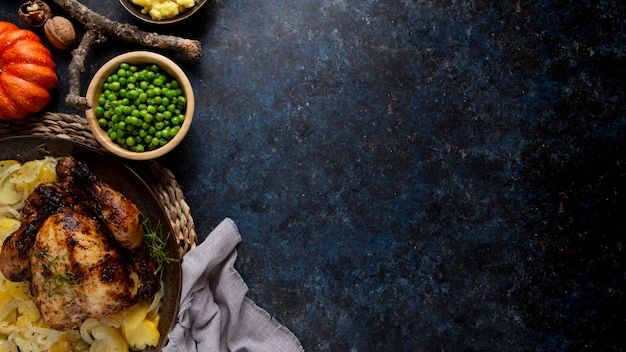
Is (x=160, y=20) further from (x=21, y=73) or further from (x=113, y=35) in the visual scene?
(x=21, y=73)

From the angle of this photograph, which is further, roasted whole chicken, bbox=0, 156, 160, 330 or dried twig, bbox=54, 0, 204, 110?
dried twig, bbox=54, 0, 204, 110

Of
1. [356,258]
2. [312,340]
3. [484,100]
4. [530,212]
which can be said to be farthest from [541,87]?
[312,340]

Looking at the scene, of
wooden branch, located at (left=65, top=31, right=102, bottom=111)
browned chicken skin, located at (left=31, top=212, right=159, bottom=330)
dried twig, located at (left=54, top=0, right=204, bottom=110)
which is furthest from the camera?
dried twig, located at (left=54, top=0, right=204, bottom=110)

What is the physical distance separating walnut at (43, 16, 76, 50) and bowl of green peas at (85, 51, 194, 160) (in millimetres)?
495

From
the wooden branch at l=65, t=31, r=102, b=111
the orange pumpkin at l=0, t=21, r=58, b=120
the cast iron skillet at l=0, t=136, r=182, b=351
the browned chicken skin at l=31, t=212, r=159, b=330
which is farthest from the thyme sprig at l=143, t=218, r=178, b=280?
the orange pumpkin at l=0, t=21, r=58, b=120

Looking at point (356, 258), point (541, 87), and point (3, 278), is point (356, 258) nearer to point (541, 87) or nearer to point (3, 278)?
point (541, 87)

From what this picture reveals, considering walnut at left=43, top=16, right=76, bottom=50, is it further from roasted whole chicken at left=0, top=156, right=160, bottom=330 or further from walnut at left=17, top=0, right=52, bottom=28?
roasted whole chicken at left=0, top=156, right=160, bottom=330

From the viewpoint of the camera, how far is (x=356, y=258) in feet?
15.7

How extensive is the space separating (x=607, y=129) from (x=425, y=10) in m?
1.66

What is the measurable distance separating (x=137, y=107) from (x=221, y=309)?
61.1 inches

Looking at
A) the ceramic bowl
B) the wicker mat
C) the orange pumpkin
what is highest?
the ceramic bowl

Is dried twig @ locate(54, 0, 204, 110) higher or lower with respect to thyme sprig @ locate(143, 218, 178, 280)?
higher

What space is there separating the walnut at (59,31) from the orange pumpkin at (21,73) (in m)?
0.14

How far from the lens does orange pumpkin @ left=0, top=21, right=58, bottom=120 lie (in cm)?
430
